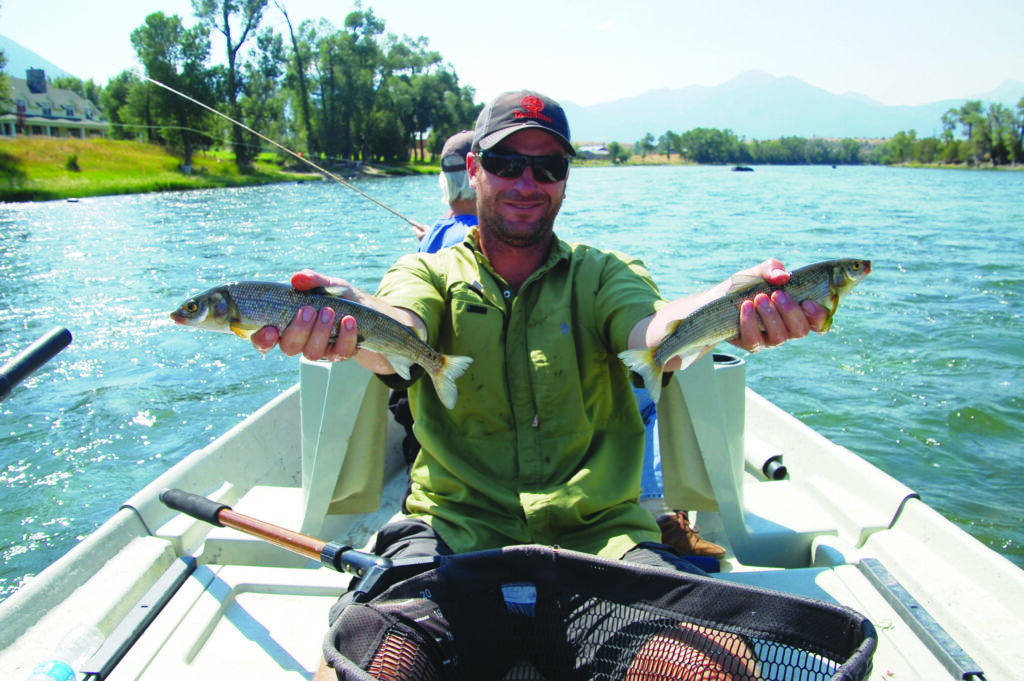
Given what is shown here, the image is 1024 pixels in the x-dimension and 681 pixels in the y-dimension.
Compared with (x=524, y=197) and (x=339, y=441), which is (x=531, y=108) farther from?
(x=339, y=441)

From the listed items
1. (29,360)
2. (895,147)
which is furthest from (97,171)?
(895,147)

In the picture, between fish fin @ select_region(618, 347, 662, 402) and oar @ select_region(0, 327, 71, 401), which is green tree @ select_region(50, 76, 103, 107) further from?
fish fin @ select_region(618, 347, 662, 402)

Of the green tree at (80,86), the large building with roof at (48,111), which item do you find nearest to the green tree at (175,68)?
the large building with roof at (48,111)

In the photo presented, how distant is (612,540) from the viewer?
255cm

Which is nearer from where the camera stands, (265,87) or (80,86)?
(265,87)

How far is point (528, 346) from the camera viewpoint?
9.19 feet

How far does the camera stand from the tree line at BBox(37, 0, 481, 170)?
5341 cm

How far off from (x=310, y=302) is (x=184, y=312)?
0.43 metres

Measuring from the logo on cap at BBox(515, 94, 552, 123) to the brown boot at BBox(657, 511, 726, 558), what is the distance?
2216mm

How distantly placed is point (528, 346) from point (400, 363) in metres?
0.54

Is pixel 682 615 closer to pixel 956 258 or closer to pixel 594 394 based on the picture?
pixel 594 394

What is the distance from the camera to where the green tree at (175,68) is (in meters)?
52.6

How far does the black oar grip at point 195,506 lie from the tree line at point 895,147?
108298mm

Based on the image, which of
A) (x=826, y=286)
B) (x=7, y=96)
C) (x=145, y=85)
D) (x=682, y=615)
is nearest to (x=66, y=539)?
(x=682, y=615)
